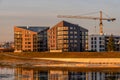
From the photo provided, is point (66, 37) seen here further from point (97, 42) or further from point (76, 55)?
point (76, 55)

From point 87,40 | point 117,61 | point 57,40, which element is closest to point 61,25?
point 57,40

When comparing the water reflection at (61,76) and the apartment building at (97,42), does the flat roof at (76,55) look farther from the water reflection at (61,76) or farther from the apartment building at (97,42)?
the apartment building at (97,42)

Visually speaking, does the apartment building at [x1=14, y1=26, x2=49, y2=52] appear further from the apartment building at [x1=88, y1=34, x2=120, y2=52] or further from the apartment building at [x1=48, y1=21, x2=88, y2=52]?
the apartment building at [x1=88, y1=34, x2=120, y2=52]

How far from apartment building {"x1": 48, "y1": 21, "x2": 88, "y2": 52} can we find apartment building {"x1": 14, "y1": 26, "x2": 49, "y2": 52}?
9.29 metres

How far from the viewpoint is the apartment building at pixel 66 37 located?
14650 cm

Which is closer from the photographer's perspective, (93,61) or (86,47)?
(93,61)

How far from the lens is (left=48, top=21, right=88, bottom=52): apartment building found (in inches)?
5768

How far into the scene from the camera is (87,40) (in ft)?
517

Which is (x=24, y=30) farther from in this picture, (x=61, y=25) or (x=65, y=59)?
(x=65, y=59)

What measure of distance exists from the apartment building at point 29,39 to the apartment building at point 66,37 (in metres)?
9.29

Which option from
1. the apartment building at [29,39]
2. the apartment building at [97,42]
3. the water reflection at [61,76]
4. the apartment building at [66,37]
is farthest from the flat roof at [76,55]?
the apartment building at [97,42]

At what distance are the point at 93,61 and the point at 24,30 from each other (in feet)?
239

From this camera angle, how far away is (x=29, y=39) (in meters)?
161

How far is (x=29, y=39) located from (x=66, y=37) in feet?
66.8
